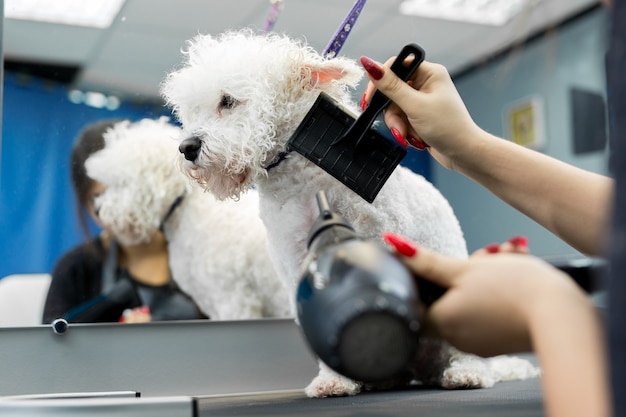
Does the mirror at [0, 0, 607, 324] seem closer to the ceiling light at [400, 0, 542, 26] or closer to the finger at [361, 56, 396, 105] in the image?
the ceiling light at [400, 0, 542, 26]

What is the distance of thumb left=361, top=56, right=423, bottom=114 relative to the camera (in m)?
0.69

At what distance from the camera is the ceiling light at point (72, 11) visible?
4.25ft

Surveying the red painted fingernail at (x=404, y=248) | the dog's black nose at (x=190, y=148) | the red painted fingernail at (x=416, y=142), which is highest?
the dog's black nose at (x=190, y=148)

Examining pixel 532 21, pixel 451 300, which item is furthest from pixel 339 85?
pixel 532 21

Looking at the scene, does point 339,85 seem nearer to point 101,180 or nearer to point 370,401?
point 370,401

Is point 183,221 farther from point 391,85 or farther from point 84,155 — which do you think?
point 391,85

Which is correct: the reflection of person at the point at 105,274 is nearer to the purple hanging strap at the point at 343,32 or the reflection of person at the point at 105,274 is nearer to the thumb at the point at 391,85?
the purple hanging strap at the point at 343,32

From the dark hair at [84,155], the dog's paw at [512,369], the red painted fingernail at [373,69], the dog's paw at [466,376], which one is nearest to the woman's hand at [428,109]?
the red painted fingernail at [373,69]

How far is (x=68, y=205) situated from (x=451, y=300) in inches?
48.5

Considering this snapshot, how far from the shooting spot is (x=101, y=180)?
60.0 inches

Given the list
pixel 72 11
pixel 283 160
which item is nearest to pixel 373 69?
pixel 283 160

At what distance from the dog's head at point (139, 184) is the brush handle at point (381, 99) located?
871 mm

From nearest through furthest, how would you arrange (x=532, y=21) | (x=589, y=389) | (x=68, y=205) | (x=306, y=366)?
(x=589, y=389)
(x=306, y=366)
(x=68, y=205)
(x=532, y=21)

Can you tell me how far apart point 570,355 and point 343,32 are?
0.75 m
